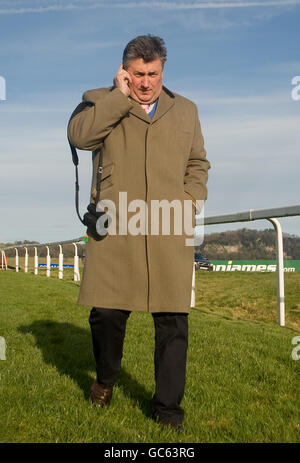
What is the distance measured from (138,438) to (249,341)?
125 inches

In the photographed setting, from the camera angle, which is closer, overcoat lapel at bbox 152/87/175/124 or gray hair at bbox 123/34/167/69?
gray hair at bbox 123/34/167/69

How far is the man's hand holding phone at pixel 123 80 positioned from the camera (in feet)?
11.0

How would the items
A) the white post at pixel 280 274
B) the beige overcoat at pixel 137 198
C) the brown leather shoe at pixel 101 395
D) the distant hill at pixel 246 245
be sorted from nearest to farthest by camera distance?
the beige overcoat at pixel 137 198, the brown leather shoe at pixel 101 395, the white post at pixel 280 274, the distant hill at pixel 246 245

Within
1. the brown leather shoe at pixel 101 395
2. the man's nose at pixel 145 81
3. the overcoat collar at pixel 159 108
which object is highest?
the man's nose at pixel 145 81

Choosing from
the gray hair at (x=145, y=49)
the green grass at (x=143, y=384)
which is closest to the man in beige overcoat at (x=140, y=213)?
the gray hair at (x=145, y=49)

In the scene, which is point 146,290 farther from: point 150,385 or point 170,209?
point 150,385

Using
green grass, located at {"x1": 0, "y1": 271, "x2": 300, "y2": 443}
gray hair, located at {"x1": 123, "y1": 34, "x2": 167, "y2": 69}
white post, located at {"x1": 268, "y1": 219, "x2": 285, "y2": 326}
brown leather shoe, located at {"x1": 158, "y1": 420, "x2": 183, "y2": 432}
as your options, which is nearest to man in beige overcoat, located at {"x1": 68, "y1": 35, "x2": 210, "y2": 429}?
gray hair, located at {"x1": 123, "y1": 34, "x2": 167, "y2": 69}

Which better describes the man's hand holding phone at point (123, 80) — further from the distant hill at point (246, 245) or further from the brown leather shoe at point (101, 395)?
the distant hill at point (246, 245)

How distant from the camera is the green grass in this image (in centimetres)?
315

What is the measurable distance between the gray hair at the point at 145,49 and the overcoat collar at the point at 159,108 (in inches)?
9.7
